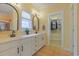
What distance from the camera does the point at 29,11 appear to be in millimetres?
3145

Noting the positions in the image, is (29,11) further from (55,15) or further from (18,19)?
(55,15)

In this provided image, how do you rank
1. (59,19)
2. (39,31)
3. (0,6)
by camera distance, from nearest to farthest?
(0,6) → (59,19) → (39,31)

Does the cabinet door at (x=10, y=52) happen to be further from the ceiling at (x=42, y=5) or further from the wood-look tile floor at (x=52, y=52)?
the ceiling at (x=42, y=5)

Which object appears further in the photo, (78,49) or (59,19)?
(59,19)

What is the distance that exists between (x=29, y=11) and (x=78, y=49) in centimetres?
162

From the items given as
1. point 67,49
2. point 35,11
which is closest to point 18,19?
point 35,11

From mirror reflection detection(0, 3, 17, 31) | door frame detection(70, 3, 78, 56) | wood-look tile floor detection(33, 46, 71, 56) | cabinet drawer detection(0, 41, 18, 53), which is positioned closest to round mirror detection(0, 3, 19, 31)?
mirror reflection detection(0, 3, 17, 31)

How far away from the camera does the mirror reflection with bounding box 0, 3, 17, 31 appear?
2.35 meters

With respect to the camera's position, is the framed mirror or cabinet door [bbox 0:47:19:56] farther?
the framed mirror

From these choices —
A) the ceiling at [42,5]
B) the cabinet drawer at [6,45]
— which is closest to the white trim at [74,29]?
the ceiling at [42,5]

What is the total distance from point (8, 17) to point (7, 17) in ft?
0.10

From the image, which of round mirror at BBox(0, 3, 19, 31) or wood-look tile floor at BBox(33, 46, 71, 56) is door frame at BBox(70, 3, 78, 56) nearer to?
wood-look tile floor at BBox(33, 46, 71, 56)

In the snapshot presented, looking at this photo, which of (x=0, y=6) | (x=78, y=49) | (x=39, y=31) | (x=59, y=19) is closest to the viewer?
(x=0, y=6)

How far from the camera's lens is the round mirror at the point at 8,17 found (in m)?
2.35
